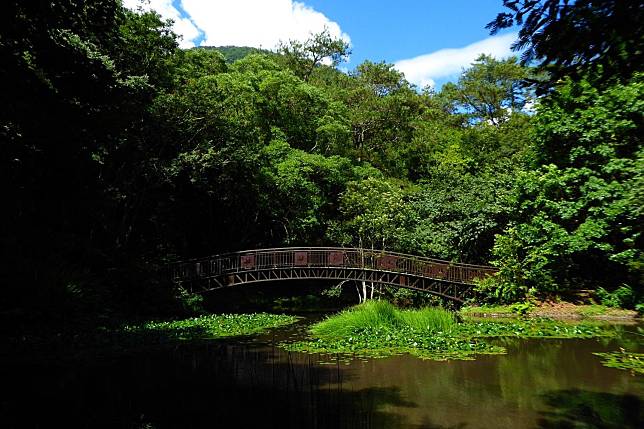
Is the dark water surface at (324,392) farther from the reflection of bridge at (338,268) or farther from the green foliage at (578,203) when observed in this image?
the reflection of bridge at (338,268)

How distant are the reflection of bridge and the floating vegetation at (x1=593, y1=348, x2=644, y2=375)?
9680mm

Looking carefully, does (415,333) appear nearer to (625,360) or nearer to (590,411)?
(625,360)

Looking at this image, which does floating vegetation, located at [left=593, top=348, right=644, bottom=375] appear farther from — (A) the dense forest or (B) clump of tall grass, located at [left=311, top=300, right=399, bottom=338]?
→ (B) clump of tall grass, located at [left=311, top=300, right=399, bottom=338]

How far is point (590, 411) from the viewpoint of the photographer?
5.18 meters

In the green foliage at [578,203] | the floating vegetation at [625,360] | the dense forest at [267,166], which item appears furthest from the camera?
the green foliage at [578,203]

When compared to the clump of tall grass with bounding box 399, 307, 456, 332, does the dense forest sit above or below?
above

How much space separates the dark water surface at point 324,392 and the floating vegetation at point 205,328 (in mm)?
2876

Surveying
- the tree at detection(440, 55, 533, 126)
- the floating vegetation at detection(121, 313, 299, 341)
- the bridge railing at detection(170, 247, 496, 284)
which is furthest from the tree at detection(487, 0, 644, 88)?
the tree at detection(440, 55, 533, 126)

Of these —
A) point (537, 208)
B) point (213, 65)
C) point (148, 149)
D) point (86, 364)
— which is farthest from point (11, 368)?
point (213, 65)

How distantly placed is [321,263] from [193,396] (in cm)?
1384

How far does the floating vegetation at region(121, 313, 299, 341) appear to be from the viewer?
11861 mm

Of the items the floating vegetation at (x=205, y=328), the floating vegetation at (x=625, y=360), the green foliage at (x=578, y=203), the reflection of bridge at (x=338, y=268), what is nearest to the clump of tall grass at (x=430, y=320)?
the floating vegetation at (x=625, y=360)

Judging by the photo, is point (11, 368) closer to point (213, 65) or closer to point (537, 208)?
point (537, 208)

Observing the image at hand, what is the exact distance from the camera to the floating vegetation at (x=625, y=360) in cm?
701
